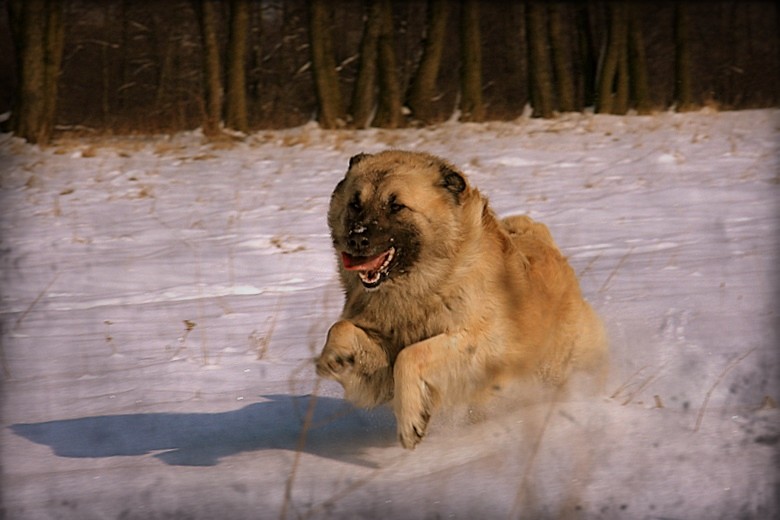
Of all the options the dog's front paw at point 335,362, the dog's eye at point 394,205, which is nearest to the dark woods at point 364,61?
the dog's eye at point 394,205

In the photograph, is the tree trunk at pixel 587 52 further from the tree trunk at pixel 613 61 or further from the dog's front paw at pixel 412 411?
the dog's front paw at pixel 412 411

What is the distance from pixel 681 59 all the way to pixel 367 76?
6169 millimetres

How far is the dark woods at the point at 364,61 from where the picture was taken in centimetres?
1577

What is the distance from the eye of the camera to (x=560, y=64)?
16594mm

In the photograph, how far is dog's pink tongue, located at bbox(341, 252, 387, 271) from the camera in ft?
14.1

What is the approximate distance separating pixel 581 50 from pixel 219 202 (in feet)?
30.1

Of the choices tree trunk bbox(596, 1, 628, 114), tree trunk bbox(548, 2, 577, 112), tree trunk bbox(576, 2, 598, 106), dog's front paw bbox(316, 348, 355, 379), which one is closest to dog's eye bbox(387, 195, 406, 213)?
dog's front paw bbox(316, 348, 355, 379)

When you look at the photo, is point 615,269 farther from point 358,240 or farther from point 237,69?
point 237,69

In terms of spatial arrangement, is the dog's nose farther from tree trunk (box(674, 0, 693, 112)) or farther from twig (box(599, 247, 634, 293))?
tree trunk (box(674, 0, 693, 112))

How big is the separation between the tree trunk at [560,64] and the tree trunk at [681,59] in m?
2.03

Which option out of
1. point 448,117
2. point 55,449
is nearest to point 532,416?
point 55,449

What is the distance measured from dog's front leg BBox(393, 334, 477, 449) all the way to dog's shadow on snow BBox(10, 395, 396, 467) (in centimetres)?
27

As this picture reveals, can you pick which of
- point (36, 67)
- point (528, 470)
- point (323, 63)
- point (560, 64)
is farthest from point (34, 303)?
point (560, 64)

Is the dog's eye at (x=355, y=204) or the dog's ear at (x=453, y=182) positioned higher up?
the dog's ear at (x=453, y=182)
